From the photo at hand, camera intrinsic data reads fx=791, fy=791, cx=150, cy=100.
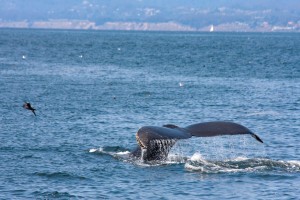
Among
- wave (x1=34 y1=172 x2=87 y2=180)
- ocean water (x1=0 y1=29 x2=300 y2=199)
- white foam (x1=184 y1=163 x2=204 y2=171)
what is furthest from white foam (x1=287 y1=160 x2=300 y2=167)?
wave (x1=34 y1=172 x2=87 y2=180)

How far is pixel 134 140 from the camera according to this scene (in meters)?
34.4

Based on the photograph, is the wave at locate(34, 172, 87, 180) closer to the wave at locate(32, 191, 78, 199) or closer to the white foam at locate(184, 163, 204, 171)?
the wave at locate(32, 191, 78, 199)

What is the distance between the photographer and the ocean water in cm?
2539

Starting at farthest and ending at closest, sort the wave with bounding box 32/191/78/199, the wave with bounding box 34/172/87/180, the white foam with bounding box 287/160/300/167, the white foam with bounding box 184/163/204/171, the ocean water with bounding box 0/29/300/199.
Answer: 1. the white foam with bounding box 287/160/300/167
2. the white foam with bounding box 184/163/204/171
3. the wave with bounding box 34/172/87/180
4. the ocean water with bounding box 0/29/300/199
5. the wave with bounding box 32/191/78/199

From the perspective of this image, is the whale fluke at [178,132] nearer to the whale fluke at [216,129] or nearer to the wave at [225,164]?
the whale fluke at [216,129]

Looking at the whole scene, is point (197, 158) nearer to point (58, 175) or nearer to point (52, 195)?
point (58, 175)

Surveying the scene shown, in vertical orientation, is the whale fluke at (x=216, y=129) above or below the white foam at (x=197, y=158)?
above

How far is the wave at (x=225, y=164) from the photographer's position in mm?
27250

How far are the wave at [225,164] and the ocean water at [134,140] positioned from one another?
4 centimetres

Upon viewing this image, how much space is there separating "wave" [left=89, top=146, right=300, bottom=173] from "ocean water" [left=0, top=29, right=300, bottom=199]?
37 mm

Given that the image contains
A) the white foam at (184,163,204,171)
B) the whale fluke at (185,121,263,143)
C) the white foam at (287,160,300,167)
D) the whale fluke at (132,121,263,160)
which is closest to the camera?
the whale fluke at (132,121,263,160)

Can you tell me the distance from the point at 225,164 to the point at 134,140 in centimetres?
702

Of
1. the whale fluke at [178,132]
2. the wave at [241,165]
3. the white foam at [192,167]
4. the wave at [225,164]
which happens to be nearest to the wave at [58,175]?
the wave at [225,164]

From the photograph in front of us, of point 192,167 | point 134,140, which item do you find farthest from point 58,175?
point 134,140
